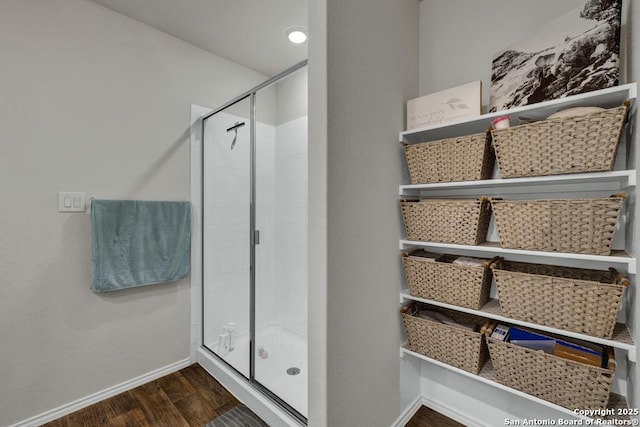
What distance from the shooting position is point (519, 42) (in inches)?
49.1

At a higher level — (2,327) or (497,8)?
(497,8)

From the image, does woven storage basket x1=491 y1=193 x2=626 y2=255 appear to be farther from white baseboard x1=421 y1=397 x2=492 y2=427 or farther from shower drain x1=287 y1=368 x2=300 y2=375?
shower drain x1=287 y1=368 x2=300 y2=375

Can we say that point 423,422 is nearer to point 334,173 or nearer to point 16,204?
point 334,173

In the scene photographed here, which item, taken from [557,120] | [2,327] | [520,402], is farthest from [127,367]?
[557,120]

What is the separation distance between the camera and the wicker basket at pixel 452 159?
1.26m

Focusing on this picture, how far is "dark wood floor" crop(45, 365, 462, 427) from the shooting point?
1.57 meters

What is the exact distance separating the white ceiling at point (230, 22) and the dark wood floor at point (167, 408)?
2.42 meters

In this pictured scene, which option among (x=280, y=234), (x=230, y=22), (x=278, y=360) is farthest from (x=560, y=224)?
(x=230, y=22)

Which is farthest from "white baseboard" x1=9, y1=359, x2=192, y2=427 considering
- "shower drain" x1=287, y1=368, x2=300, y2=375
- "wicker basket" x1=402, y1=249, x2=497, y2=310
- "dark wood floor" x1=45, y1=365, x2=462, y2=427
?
"wicker basket" x1=402, y1=249, x2=497, y2=310

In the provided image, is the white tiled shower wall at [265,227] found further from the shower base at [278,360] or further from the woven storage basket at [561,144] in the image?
the woven storage basket at [561,144]

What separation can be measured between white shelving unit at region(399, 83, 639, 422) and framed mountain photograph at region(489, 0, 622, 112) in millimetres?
68

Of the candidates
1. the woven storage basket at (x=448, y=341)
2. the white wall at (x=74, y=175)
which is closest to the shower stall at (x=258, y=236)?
the white wall at (x=74, y=175)

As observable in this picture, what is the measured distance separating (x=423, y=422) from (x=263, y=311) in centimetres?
114

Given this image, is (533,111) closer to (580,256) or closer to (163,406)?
(580,256)
